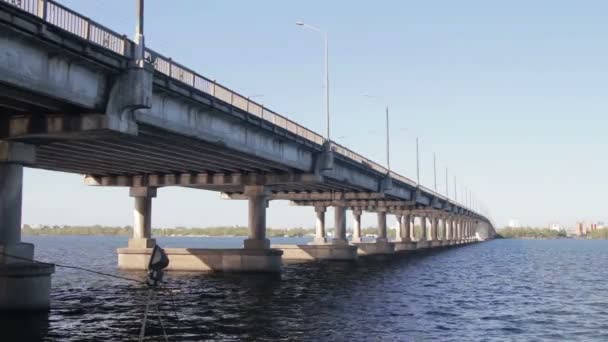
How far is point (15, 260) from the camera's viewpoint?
28.8 m

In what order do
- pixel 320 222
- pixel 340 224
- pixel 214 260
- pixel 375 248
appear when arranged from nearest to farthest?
pixel 214 260, pixel 340 224, pixel 320 222, pixel 375 248

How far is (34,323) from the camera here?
27.1 m

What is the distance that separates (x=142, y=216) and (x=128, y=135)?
35331mm

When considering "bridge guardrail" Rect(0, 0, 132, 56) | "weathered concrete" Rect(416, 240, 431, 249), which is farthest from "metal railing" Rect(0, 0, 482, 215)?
"weathered concrete" Rect(416, 240, 431, 249)

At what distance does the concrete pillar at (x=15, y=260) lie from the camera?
92.4 feet

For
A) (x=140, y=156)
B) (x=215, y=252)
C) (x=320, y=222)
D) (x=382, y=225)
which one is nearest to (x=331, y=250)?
(x=320, y=222)

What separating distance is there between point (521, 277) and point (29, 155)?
46750 mm

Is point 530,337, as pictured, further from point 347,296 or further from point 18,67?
point 18,67

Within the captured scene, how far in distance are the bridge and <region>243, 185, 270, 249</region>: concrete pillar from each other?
0.10 meters

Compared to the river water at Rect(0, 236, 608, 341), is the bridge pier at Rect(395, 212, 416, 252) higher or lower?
higher

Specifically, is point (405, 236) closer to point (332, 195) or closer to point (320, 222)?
point (320, 222)

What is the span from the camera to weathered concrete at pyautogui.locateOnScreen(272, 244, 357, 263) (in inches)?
3501

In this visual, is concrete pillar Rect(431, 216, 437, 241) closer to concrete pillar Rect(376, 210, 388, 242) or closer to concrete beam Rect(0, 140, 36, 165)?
concrete pillar Rect(376, 210, 388, 242)

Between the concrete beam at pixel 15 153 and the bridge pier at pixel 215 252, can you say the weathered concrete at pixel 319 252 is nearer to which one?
the bridge pier at pixel 215 252
